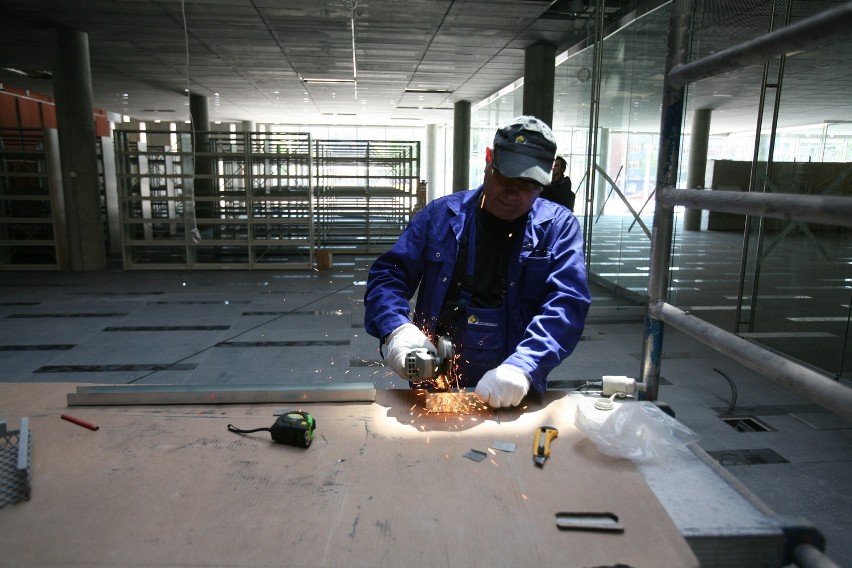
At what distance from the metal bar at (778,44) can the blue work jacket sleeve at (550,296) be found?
67cm

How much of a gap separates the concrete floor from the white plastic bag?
1.59 m

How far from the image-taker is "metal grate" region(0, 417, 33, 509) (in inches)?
41.5

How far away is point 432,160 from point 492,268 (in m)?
23.3

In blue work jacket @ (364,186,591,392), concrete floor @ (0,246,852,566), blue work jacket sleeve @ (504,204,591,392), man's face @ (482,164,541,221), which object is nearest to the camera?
blue work jacket sleeve @ (504,204,591,392)

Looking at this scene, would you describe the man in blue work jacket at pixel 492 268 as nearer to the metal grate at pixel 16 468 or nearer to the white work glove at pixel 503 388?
the white work glove at pixel 503 388

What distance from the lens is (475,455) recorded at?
124 centimetres

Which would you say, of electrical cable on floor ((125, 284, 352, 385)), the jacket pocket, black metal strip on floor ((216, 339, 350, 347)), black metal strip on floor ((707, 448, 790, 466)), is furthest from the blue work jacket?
black metal strip on floor ((216, 339, 350, 347))

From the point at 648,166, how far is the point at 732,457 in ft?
17.7

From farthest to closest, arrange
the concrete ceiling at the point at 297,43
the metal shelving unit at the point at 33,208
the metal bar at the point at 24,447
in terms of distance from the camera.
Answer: the metal shelving unit at the point at 33,208 → the concrete ceiling at the point at 297,43 → the metal bar at the point at 24,447

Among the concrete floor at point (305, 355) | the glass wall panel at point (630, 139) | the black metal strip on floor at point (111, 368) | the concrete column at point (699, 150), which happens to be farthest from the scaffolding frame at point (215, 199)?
the concrete column at point (699, 150)

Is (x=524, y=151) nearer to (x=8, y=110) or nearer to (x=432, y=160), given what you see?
(x=8, y=110)

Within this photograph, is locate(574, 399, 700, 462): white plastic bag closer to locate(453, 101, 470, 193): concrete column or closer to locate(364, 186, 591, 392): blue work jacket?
locate(364, 186, 591, 392): blue work jacket

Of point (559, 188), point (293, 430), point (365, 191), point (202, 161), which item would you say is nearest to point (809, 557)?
point (293, 430)

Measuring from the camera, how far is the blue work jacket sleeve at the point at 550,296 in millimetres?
1666
